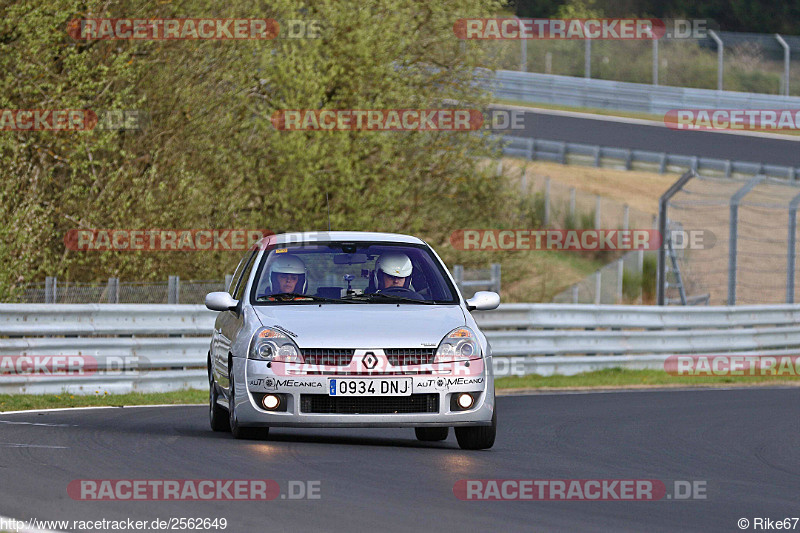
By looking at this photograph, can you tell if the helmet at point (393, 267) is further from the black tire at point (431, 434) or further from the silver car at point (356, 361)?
the black tire at point (431, 434)

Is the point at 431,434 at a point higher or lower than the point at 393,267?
lower

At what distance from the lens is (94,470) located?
8695 millimetres

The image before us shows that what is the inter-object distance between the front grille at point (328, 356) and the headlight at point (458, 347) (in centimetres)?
62

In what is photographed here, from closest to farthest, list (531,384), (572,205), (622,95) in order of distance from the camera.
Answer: (531,384) < (572,205) < (622,95)

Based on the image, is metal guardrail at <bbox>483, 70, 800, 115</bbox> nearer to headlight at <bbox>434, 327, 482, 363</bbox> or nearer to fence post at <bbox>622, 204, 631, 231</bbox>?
fence post at <bbox>622, 204, 631, 231</bbox>

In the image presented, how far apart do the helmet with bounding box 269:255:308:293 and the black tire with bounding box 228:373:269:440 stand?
2.96 ft

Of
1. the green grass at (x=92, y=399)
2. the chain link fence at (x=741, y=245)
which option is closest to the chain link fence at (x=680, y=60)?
the chain link fence at (x=741, y=245)

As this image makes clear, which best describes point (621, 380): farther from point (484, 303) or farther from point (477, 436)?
point (477, 436)

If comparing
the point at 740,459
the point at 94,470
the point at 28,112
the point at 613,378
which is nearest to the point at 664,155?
the point at 613,378

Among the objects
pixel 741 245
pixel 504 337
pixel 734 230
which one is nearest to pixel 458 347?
pixel 504 337

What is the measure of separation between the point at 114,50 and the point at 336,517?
648 inches

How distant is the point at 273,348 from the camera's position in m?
10.0

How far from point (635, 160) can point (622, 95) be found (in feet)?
14.8

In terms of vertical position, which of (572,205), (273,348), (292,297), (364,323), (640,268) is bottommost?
(640,268)
